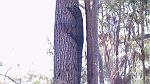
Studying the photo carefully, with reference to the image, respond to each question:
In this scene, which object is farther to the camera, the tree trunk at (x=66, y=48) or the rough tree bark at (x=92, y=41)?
the rough tree bark at (x=92, y=41)

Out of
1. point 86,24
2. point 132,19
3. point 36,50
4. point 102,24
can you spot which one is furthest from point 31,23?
point 86,24

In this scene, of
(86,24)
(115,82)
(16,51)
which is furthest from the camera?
(16,51)

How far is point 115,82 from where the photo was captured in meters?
6.86

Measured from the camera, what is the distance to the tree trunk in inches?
175

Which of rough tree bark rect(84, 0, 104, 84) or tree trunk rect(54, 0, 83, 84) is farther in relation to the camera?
rough tree bark rect(84, 0, 104, 84)

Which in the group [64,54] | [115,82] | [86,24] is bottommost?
[115,82]

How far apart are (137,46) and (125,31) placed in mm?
783

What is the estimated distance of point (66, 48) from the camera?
4.52m

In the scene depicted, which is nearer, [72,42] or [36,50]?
[72,42]

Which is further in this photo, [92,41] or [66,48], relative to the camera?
[92,41]

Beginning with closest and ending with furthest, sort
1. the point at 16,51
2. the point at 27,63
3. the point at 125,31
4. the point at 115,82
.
Result: the point at 115,82, the point at 125,31, the point at 16,51, the point at 27,63

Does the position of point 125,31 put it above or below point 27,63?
above

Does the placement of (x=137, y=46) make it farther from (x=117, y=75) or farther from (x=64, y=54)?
(x=64, y=54)

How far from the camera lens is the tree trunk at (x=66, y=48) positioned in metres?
4.44
